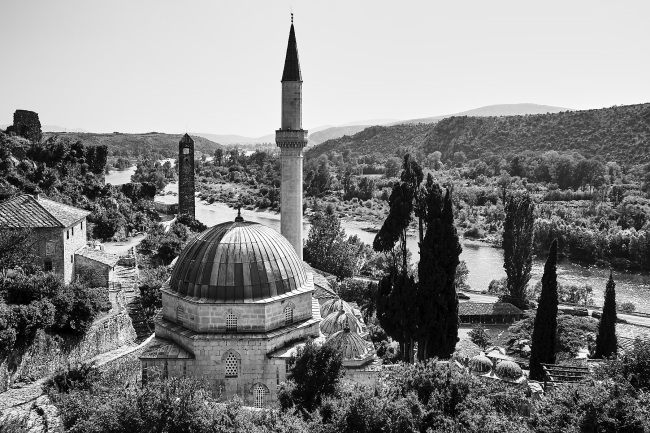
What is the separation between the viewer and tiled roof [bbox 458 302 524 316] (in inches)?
1446

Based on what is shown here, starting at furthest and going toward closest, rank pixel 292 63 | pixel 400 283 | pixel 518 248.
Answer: pixel 518 248 < pixel 292 63 < pixel 400 283

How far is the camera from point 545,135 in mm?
129875

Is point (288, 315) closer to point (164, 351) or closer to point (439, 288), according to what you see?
point (164, 351)

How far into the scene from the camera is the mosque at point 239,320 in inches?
649

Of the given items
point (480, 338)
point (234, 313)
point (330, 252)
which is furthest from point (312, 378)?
point (330, 252)

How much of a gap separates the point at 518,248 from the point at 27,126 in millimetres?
39865

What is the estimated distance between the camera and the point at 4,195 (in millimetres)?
30719

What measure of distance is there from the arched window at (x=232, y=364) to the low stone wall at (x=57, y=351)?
6234 millimetres

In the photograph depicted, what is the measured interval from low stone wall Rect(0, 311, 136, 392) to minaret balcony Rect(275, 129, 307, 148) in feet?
33.2

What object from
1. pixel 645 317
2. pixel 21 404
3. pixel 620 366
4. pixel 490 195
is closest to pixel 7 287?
pixel 21 404

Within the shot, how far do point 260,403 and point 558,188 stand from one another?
86459 mm

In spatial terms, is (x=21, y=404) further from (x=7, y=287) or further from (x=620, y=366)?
(x=620, y=366)

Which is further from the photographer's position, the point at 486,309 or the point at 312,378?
the point at 486,309

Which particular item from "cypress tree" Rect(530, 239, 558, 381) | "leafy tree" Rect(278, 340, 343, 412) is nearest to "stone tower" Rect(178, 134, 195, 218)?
"cypress tree" Rect(530, 239, 558, 381)
